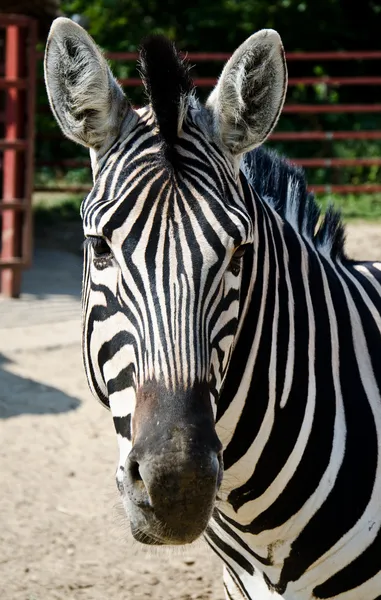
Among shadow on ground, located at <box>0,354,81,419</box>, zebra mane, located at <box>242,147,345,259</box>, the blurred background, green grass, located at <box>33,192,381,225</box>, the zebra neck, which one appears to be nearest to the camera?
the zebra neck

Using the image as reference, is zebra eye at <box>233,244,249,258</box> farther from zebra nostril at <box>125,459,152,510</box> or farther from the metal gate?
the metal gate

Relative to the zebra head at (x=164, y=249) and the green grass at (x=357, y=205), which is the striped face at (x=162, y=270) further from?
the green grass at (x=357, y=205)

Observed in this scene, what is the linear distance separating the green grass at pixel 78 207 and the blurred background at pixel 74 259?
44 millimetres

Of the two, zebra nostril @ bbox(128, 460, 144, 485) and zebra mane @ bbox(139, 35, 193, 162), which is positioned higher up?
zebra mane @ bbox(139, 35, 193, 162)

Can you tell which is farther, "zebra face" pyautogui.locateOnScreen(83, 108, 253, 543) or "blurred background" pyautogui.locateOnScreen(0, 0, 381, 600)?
"blurred background" pyautogui.locateOnScreen(0, 0, 381, 600)

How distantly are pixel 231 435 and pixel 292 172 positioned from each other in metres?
1.01

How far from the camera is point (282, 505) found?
2547 mm

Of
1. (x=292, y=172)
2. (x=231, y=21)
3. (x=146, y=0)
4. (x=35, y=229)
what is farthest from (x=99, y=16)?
(x=292, y=172)

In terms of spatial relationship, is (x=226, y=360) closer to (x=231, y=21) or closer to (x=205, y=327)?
(x=205, y=327)

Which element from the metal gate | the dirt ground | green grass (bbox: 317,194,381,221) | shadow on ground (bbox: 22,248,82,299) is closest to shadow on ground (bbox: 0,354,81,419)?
the dirt ground

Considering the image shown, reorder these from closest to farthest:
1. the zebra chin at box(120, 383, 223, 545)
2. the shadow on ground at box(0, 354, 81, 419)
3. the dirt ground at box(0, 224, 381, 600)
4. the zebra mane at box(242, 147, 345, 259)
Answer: the zebra chin at box(120, 383, 223, 545) < the zebra mane at box(242, 147, 345, 259) < the dirt ground at box(0, 224, 381, 600) < the shadow on ground at box(0, 354, 81, 419)

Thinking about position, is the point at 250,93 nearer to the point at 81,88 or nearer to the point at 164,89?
the point at 164,89

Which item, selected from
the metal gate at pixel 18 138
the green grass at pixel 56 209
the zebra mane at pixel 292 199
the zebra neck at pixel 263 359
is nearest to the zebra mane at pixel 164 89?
the zebra neck at pixel 263 359

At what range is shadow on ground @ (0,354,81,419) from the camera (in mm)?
6195
